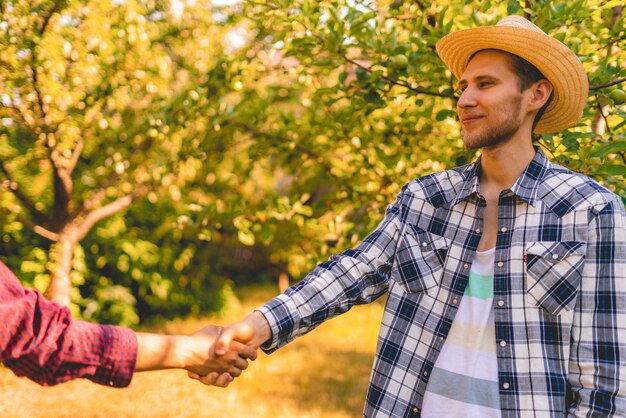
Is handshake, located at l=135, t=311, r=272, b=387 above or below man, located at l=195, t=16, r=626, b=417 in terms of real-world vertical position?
below

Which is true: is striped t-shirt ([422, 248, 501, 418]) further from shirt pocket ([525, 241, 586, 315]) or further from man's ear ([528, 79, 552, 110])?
man's ear ([528, 79, 552, 110])

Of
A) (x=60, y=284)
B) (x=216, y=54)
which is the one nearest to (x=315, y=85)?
(x=216, y=54)

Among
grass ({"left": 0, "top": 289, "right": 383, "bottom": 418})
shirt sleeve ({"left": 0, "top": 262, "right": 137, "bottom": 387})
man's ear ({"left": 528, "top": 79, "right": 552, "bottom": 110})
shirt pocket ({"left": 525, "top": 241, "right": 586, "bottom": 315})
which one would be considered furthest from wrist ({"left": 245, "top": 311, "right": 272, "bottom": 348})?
grass ({"left": 0, "top": 289, "right": 383, "bottom": 418})

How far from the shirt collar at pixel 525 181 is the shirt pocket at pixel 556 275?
183mm

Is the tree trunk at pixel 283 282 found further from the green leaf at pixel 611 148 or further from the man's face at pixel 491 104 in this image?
the man's face at pixel 491 104

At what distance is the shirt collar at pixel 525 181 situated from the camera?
78.2 inches

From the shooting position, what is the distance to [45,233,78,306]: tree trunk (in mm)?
5375

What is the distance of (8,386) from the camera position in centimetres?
511

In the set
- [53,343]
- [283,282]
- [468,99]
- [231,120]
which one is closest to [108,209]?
[231,120]

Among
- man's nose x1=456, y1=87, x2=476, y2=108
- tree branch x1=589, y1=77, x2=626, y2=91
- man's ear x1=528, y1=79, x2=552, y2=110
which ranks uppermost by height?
tree branch x1=589, y1=77, x2=626, y2=91

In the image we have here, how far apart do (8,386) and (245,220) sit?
9.58 ft

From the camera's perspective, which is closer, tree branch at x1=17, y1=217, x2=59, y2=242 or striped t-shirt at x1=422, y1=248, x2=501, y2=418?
striped t-shirt at x1=422, y1=248, x2=501, y2=418

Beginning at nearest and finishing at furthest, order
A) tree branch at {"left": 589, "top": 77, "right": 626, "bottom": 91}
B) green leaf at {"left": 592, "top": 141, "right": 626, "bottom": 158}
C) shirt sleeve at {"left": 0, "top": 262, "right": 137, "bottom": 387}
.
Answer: shirt sleeve at {"left": 0, "top": 262, "right": 137, "bottom": 387}, green leaf at {"left": 592, "top": 141, "right": 626, "bottom": 158}, tree branch at {"left": 589, "top": 77, "right": 626, "bottom": 91}

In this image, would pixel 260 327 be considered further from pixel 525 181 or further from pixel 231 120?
pixel 231 120
